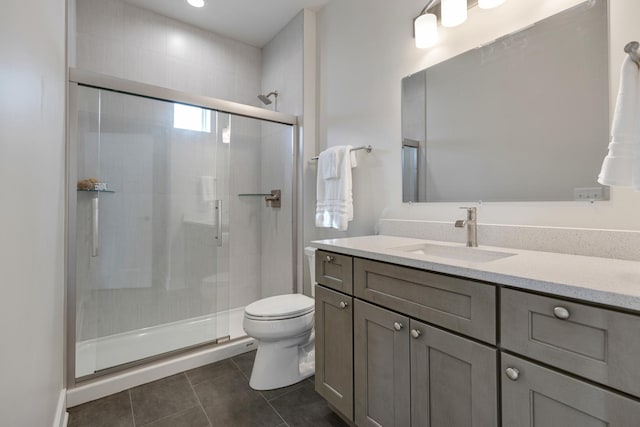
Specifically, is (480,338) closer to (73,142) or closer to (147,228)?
(73,142)

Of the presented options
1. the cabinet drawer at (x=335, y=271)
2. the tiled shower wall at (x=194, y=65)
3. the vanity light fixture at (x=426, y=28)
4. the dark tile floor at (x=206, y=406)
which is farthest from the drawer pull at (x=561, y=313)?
the tiled shower wall at (x=194, y=65)

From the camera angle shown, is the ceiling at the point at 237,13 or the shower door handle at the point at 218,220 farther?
the shower door handle at the point at 218,220

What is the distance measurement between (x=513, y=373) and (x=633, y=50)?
34.0 inches

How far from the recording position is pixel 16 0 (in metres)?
0.74

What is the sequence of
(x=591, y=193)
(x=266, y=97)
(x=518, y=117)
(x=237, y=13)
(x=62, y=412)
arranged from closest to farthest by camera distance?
(x=591, y=193), (x=518, y=117), (x=62, y=412), (x=237, y=13), (x=266, y=97)

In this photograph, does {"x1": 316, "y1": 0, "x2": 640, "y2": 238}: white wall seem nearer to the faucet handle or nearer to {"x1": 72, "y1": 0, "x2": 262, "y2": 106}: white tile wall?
the faucet handle

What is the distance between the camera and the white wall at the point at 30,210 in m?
0.67

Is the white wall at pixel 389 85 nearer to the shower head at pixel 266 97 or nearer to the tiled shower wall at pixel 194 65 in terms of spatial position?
the shower head at pixel 266 97

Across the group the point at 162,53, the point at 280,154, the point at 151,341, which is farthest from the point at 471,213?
the point at 162,53

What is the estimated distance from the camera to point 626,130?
79 cm

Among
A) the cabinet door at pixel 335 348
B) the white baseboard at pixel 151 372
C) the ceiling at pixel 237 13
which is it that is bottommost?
the white baseboard at pixel 151 372

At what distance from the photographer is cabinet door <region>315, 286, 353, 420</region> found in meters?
1.28

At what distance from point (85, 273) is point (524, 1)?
2.86 meters

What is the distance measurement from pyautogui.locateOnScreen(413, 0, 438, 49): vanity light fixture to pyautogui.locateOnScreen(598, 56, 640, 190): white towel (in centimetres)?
96
